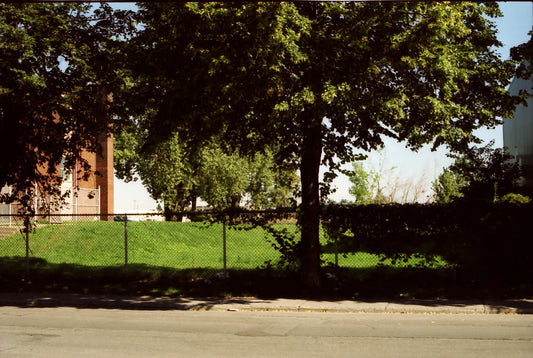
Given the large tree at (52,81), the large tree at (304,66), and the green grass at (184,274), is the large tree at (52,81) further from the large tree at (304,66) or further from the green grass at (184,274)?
the green grass at (184,274)

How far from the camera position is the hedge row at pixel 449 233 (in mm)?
13977

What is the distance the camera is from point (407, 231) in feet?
47.3

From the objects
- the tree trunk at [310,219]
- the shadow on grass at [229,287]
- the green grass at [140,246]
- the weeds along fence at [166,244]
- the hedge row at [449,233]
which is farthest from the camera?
the green grass at [140,246]

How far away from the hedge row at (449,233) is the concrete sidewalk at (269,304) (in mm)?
2370

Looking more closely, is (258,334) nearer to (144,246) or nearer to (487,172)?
(487,172)

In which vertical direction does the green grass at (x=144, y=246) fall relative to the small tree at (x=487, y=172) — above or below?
below

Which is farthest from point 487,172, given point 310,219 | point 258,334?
point 258,334

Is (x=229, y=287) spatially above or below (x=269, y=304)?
above

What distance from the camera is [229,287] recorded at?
1402 cm

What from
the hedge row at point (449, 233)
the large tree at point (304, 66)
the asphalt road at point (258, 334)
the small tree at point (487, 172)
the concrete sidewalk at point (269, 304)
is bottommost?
the concrete sidewalk at point (269, 304)

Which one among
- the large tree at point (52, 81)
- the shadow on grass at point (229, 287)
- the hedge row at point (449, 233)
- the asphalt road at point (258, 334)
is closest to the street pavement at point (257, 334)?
the asphalt road at point (258, 334)

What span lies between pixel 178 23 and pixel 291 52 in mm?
2624

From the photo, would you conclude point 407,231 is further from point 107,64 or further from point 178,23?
point 107,64

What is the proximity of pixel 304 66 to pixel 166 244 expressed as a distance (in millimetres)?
16705
